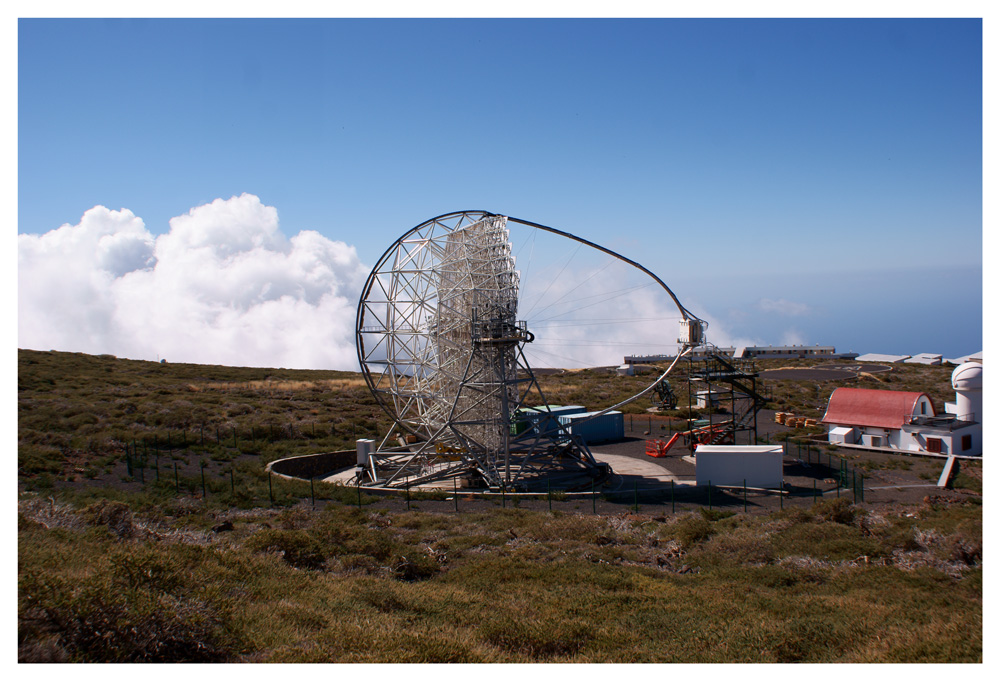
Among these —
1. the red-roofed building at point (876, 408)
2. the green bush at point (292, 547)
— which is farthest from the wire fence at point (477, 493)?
the green bush at point (292, 547)

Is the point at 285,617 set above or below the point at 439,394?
below

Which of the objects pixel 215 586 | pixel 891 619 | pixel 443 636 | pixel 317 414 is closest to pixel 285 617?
pixel 215 586

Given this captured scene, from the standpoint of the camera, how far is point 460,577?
13.0 metres

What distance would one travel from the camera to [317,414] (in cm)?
3906

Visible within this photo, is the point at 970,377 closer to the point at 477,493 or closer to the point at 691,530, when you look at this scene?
the point at 691,530

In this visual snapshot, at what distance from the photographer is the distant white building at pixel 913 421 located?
92.6 feet

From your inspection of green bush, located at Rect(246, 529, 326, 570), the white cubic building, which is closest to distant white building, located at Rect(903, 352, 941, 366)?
the white cubic building

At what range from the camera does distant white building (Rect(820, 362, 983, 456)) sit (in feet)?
92.6

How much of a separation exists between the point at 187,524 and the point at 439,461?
39.4 ft

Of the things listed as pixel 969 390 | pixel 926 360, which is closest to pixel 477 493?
pixel 969 390

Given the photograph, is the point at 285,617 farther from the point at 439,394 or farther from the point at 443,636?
the point at 439,394

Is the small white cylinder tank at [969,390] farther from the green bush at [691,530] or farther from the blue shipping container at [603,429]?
the green bush at [691,530]

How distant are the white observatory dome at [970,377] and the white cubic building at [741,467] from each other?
12.8 m

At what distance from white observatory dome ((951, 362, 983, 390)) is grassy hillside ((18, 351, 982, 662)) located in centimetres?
1261
